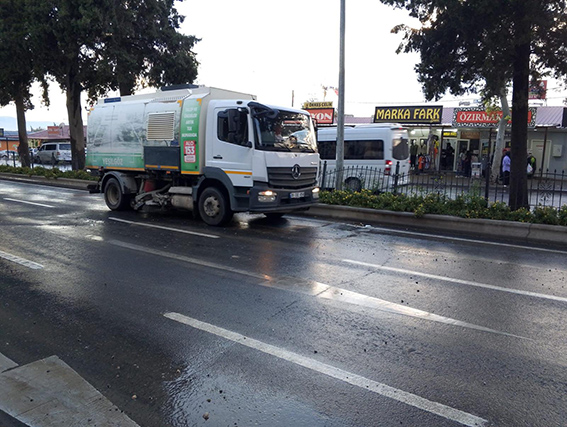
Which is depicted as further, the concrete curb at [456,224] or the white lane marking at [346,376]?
the concrete curb at [456,224]

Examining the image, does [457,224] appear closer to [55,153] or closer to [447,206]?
[447,206]

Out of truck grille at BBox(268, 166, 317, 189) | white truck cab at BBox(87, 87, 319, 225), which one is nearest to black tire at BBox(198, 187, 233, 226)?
white truck cab at BBox(87, 87, 319, 225)

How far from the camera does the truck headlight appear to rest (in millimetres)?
10242

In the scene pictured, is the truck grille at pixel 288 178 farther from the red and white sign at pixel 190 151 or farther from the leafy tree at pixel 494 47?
the leafy tree at pixel 494 47

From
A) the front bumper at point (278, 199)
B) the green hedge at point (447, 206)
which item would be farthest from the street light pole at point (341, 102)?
the front bumper at point (278, 199)

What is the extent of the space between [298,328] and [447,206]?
26.2 ft

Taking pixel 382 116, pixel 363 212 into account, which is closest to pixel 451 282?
pixel 363 212

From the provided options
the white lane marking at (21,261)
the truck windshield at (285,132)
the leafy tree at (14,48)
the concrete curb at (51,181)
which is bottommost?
the white lane marking at (21,261)

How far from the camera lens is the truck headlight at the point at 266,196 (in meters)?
10.2

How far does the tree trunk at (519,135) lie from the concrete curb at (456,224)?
1436 mm

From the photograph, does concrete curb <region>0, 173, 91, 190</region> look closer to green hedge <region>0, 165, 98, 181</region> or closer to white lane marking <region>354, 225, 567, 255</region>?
green hedge <region>0, 165, 98, 181</region>

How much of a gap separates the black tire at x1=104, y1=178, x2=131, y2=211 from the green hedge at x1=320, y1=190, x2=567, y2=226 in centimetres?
561

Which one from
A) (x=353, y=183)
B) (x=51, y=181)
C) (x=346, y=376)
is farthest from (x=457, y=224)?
(x=51, y=181)

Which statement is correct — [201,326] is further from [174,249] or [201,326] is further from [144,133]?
[144,133]
